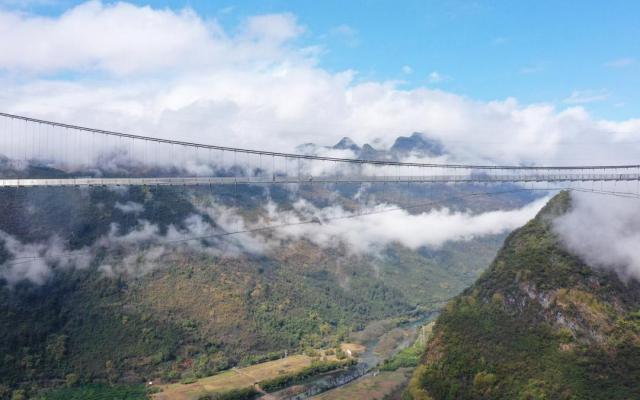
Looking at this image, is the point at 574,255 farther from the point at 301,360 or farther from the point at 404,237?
Result: the point at 404,237

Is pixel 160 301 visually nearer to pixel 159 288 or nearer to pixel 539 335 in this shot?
pixel 159 288

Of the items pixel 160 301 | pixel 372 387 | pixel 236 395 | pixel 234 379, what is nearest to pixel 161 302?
pixel 160 301

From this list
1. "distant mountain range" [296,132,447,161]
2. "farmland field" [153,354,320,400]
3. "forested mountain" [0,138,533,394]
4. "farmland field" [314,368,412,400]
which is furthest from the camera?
"distant mountain range" [296,132,447,161]

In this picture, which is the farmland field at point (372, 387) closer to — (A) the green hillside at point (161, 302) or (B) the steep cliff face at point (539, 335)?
(B) the steep cliff face at point (539, 335)

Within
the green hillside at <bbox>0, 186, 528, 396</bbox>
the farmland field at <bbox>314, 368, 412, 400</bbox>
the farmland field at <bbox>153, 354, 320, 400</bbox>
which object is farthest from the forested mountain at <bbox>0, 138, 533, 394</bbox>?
the farmland field at <bbox>314, 368, 412, 400</bbox>

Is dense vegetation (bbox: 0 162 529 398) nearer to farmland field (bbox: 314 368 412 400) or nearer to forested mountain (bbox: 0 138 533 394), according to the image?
forested mountain (bbox: 0 138 533 394)

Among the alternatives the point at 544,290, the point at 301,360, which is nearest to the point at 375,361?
the point at 301,360
